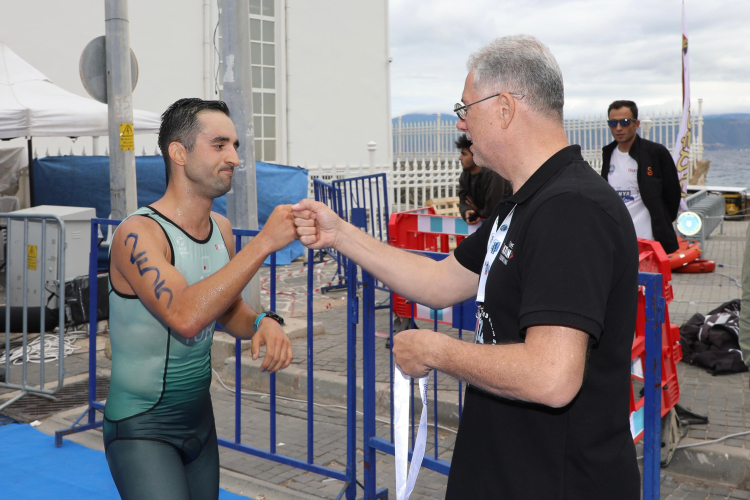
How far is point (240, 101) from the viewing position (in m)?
6.76

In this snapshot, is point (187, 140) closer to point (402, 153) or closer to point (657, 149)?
point (657, 149)

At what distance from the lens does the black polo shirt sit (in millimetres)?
1595

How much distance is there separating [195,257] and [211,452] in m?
0.81

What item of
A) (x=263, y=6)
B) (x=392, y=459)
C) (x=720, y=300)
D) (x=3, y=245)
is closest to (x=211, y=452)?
(x=392, y=459)

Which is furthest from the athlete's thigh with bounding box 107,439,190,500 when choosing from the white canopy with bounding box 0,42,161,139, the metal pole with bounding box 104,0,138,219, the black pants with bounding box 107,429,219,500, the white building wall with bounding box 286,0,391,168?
the white building wall with bounding box 286,0,391,168

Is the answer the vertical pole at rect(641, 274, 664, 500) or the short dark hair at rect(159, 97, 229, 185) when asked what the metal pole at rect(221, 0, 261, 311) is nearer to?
the short dark hair at rect(159, 97, 229, 185)

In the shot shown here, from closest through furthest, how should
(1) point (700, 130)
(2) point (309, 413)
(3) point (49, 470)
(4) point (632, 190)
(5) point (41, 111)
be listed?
1. (2) point (309, 413)
2. (3) point (49, 470)
3. (4) point (632, 190)
4. (5) point (41, 111)
5. (1) point (700, 130)

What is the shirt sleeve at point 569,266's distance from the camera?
157cm

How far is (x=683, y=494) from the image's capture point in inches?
165

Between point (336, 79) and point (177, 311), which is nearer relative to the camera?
point (177, 311)

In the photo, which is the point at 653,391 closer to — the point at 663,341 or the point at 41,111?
the point at 663,341

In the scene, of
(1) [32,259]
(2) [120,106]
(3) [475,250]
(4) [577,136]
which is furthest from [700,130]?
(3) [475,250]

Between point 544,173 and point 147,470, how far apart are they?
1.73 meters

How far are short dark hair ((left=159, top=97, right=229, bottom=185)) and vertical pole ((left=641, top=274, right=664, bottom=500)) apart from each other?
2090 mm
